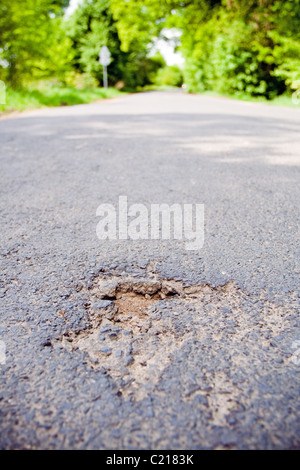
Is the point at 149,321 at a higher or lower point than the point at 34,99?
lower

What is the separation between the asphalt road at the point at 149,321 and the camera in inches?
36.0

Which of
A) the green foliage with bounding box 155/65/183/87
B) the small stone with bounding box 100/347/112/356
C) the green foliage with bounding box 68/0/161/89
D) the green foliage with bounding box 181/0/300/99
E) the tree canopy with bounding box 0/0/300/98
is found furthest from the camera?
the green foliage with bounding box 155/65/183/87

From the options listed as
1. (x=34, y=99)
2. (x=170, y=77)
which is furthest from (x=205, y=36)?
(x=170, y=77)

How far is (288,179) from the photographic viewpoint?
304 cm

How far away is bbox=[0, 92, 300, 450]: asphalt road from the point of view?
36.0 inches

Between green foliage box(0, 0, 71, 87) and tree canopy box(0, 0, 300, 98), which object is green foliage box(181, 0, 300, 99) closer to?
tree canopy box(0, 0, 300, 98)

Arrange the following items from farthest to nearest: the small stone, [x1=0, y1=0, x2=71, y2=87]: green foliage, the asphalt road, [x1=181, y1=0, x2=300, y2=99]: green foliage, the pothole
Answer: [x1=181, y1=0, x2=300, y2=99]: green foliage → [x1=0, y1=0, x2=71, y2=87]: green foliage → the small stone → the pothole → the asphalt road

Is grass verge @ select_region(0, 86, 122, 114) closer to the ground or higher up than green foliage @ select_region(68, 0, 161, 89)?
closer to the ground

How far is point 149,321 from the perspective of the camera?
4.38 ft

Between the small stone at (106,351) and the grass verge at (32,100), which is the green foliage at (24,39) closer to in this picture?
the grass verge at (32,100)

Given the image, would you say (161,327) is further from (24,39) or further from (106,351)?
(24,39)

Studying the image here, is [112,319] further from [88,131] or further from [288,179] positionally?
[88,131]

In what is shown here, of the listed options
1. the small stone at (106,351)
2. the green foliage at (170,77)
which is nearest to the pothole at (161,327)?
the small stone at (106,351)

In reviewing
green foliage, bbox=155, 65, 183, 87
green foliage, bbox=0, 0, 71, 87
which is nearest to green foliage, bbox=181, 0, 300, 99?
green foliage, bbox=0, 0, 71, 87
